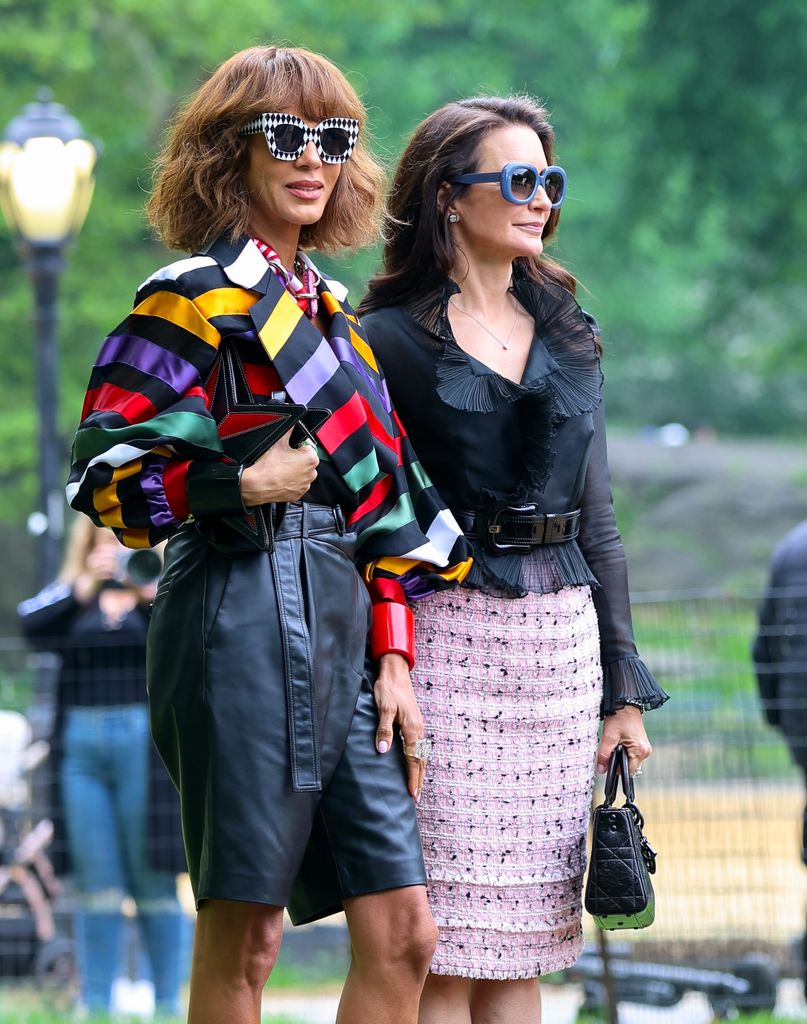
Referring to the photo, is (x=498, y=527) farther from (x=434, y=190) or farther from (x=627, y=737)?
(x=434, y=190)

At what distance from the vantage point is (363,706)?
3434mm

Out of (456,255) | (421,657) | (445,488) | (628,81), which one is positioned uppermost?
(628,81)

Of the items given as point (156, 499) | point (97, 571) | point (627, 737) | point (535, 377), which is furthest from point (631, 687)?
point (97, 571)

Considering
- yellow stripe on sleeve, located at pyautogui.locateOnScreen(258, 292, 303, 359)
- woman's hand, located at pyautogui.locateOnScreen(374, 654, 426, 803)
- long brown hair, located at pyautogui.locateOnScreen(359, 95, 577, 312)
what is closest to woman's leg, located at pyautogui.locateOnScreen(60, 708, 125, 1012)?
long brown hair, located at pyautogui.locateOnScreen(359, 95, 577, 312)

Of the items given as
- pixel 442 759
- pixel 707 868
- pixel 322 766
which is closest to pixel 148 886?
pixel 707 868

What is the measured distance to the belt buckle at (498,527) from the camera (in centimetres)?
384

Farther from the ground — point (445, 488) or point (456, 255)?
point (456, 255)

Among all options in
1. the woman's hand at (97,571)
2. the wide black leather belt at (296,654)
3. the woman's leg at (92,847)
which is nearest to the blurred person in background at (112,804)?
the woman's leg at (92,847)

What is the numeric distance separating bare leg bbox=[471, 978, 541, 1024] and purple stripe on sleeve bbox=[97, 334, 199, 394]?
165cm

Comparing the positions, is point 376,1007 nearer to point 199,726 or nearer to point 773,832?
point 199,726

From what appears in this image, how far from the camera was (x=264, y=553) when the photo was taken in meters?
3.31

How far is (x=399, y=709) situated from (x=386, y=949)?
49cm

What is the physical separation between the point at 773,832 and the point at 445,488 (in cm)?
369

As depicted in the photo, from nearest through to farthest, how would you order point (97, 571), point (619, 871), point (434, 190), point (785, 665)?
point (619, 871) < point (434, 190) < point (785, 665) < point (97, 571)
